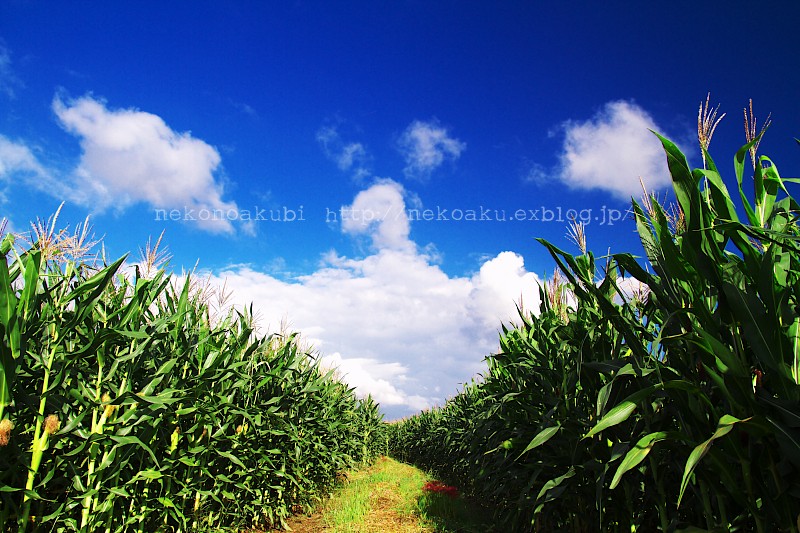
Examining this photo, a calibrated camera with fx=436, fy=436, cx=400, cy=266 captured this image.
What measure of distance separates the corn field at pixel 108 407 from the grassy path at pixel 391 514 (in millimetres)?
1639

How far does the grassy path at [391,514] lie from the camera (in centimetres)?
618

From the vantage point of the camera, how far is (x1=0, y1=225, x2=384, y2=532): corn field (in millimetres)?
2791

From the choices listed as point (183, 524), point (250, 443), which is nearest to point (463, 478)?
point (250, 443)

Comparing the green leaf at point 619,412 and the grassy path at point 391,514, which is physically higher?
the green leaf at point 619,412

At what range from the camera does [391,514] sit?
7.10 metres

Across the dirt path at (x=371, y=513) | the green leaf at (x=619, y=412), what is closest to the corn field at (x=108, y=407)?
the dirt path at (x=371, y=513)

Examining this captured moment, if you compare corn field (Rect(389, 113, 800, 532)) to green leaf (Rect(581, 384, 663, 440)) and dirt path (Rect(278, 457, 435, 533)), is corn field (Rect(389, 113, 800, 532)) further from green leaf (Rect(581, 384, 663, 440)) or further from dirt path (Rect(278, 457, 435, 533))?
dirt path (Rect(278, 457, 435, 533))

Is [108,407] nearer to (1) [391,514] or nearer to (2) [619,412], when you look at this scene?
(2) [619,412]

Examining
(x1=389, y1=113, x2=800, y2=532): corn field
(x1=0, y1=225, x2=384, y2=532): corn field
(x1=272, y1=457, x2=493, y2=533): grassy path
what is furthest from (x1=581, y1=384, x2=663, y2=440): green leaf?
(x1=272, y1=457, x2=493, y2=533): grassy path

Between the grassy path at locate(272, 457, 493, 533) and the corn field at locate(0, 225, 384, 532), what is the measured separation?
1.64 m

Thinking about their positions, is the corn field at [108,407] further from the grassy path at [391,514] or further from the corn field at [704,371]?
the corn field at [704,371]

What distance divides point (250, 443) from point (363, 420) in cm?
971

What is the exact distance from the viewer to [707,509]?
→ 2010 millimetres

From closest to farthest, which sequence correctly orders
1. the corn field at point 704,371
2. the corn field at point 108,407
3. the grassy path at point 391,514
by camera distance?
the corn field at point 704,371 < the corn field at point 108,407 < the grassy path at point 391,514
